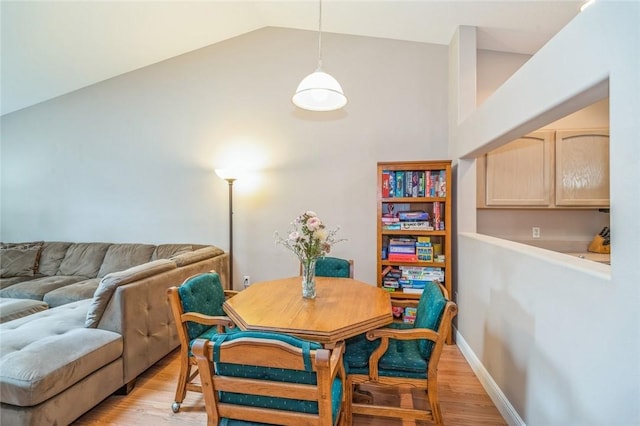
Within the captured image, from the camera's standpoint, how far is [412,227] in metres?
3.21

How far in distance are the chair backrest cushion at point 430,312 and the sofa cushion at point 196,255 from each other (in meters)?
2.31

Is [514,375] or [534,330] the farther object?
[514,375]

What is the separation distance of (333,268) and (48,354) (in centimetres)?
211

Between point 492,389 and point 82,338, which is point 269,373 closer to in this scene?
point 82,338

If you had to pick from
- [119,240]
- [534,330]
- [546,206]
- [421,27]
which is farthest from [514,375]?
[119,240]

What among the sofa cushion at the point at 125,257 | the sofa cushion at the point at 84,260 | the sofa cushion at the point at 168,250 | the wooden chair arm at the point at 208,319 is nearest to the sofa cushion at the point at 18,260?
the sofa cushion at the point at 84,260

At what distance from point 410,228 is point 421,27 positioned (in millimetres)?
2104

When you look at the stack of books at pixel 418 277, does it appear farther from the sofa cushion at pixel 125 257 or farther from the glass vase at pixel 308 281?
the sofa cushion at pixel 125 257

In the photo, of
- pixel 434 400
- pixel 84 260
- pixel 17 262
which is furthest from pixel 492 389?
pixel 17 262

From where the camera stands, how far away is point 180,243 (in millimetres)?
4039

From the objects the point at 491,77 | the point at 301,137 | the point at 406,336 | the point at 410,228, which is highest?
the point at 491,77

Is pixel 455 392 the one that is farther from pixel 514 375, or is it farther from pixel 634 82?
pixel 634 82

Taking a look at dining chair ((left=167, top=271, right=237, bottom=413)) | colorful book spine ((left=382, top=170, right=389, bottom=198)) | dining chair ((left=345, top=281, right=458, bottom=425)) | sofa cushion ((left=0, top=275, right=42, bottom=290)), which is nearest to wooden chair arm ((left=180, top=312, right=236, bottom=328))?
dining chair ((left=167, top=271, right=237, bottom=413))

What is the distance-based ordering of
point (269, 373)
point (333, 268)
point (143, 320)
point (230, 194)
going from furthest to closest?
1. point (230, 194)
2. point (333, 268)
3. point (143, 320)
4. point (269, 373)
